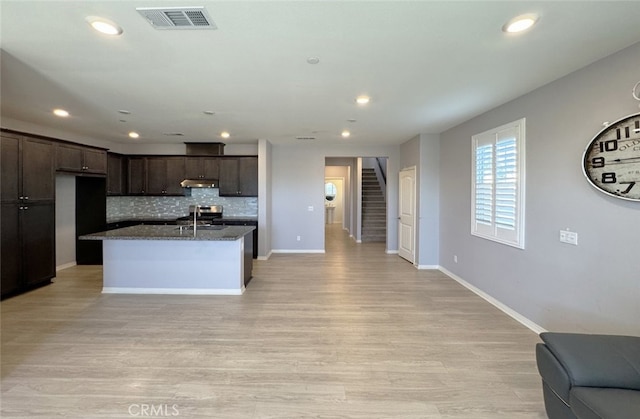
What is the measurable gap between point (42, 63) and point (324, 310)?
382 cm

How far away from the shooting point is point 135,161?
274 inches

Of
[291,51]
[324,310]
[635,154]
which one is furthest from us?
[324,310]

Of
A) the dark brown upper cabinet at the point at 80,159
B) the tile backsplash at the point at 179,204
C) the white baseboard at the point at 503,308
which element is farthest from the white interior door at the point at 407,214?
the dark brown upper cabinet at the point at 80,159

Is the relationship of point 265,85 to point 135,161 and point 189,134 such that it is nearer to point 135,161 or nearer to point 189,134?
point 189,134

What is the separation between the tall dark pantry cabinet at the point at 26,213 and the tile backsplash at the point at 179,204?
2499 millimetres

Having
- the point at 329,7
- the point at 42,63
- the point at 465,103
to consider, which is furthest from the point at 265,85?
the point at 465,103

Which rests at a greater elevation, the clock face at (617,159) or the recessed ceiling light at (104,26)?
the recessed ceiling light at (104,26)

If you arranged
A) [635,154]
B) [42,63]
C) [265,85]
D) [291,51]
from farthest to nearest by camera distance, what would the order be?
[265,85] → [42,63] → [291,51] → [635,154]

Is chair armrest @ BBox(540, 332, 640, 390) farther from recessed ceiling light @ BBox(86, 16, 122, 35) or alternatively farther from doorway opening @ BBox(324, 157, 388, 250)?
doorway opening @ BBox(324, 157, 388, 250)

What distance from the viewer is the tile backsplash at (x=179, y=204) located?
7223mm

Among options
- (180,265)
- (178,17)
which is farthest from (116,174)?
(178,17)

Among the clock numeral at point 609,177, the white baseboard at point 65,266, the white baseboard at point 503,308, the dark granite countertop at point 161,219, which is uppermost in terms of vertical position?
the clock numeral at point 609,177

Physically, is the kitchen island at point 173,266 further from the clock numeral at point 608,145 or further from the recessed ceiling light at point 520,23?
the clock numeral at point 608,145

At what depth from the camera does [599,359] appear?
166 centimetres
